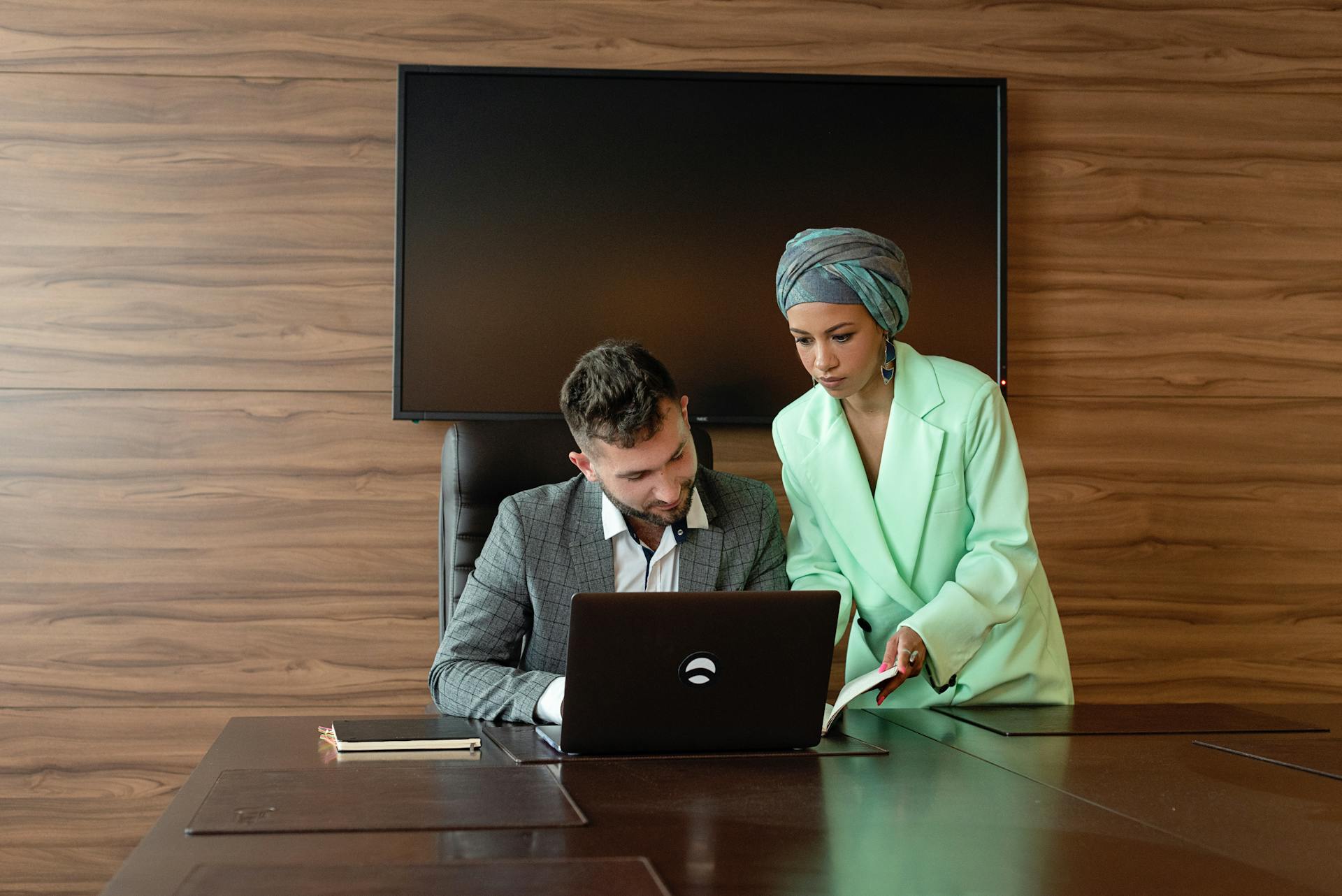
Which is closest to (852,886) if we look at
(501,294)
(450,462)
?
(450,462)

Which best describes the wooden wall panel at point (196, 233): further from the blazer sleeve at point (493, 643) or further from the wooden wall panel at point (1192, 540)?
the wooden wall panel at point (1192, 540)

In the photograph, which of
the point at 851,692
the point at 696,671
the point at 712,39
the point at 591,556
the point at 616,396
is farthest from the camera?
the point at 712,39

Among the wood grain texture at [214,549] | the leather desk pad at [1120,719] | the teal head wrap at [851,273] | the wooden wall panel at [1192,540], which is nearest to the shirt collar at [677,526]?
the teal head wrap at [851,273]

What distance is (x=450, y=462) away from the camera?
217 centimetres

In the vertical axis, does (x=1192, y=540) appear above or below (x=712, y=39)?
below

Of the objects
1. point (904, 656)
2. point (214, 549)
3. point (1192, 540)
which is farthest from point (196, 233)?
point (1192, 540)

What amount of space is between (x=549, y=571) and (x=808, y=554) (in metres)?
0.45

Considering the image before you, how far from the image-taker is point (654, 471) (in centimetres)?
180

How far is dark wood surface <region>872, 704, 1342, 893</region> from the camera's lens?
3.25ft

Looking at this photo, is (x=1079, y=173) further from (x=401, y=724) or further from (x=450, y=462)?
(x=401, y=724)

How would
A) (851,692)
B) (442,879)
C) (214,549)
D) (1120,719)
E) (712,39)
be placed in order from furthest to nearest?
(712,39) < (214,549) < (1120,719) < (851,692) < (442,879)

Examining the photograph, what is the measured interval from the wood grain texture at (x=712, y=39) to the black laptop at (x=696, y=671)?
6.30 ft

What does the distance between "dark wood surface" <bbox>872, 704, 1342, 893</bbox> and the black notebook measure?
0.58 m

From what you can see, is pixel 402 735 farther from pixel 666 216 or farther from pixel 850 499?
pixel 666 216
